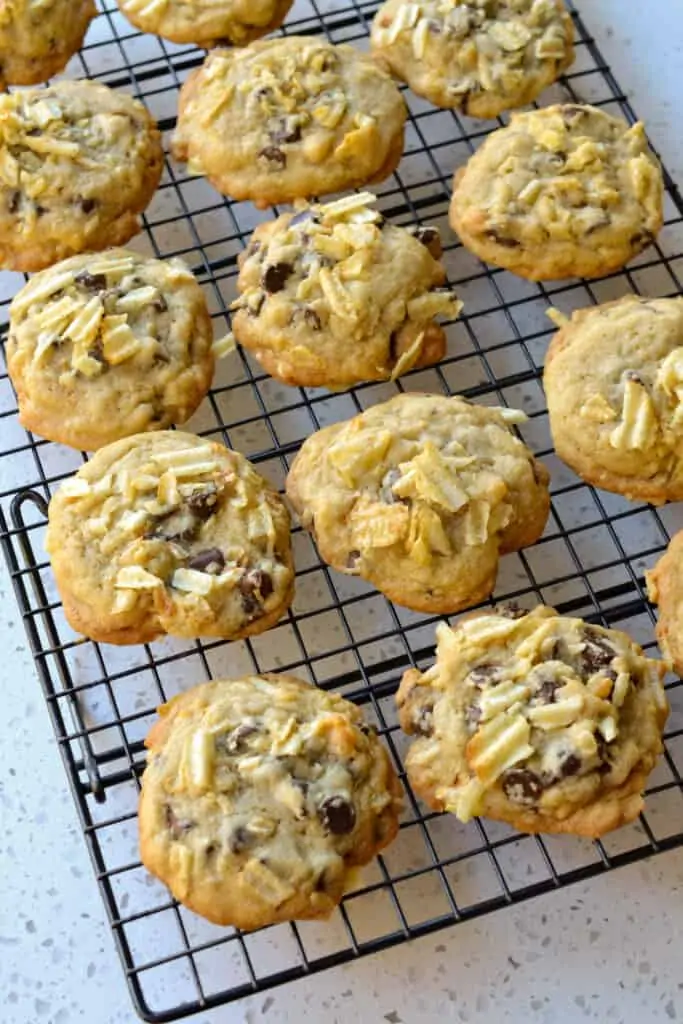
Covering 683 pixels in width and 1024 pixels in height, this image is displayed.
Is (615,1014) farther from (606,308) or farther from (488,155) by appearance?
(488,155)

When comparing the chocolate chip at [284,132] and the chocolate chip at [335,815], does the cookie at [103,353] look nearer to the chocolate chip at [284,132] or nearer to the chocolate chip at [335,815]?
the chocolate chip at [284,132]

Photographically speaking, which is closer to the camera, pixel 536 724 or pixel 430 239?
pixel 536 724

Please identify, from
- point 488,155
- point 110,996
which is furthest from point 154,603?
point 488,155

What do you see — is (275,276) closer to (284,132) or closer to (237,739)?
(284,132)

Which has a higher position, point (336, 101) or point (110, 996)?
point (336, 101)

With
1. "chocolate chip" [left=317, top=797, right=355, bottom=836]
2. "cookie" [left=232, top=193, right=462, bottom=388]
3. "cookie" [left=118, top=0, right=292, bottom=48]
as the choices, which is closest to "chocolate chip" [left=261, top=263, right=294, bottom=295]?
"cookie" [left=232, top=193, right=462, bottom=388]

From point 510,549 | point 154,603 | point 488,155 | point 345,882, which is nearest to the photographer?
point 345,882

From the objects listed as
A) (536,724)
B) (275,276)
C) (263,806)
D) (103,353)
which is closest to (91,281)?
(103,353)

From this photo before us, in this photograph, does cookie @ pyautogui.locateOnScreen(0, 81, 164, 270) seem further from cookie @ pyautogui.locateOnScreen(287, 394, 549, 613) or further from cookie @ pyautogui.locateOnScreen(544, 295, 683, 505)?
cookie @ pyautogui.locateOnScreen(544, 295, 683, 505)
